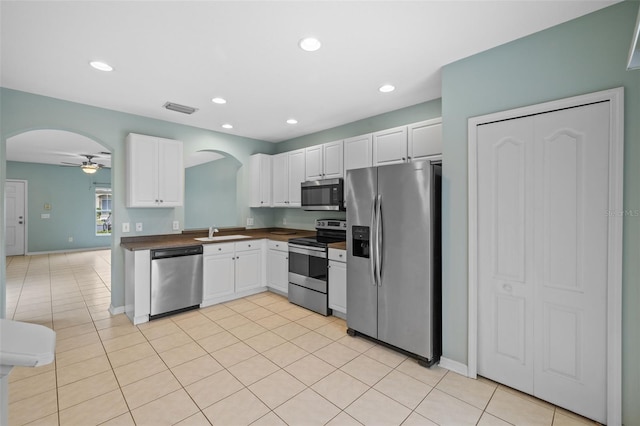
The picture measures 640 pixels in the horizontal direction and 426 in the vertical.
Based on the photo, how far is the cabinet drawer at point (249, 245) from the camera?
172 inches

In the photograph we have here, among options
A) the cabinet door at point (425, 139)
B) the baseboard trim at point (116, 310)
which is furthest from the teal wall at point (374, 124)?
the baseboard trim at point (116, 310)

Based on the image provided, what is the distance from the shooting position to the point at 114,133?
3.76 meters

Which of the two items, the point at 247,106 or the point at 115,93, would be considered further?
the point at 247,106

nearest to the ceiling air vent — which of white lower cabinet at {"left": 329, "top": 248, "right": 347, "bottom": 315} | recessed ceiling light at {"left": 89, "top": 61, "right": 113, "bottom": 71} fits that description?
recessed ceiling light at {"left": 89, "top": 61, "right": 113, "bottom": 71}

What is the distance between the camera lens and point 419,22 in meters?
2.00

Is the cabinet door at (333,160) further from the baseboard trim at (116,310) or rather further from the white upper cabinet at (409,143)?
the baseboard trim at (116,310)

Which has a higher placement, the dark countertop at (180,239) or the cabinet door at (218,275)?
the dark countertop at (180,239)

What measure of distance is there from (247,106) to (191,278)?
2344 millimetres

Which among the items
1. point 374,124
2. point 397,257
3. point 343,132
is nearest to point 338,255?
point 397,257

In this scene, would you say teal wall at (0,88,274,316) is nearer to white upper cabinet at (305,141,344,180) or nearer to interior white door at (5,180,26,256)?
white upper cabinet at (305,141,344,180)

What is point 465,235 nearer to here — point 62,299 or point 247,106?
point 247,106

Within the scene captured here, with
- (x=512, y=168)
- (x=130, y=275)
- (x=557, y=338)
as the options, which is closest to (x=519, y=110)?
(x=512, y=168)

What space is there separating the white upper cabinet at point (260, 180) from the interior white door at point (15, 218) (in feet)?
24.3

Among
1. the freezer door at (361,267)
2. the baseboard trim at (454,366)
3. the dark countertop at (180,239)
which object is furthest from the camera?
the dark countertop at (180,239)
